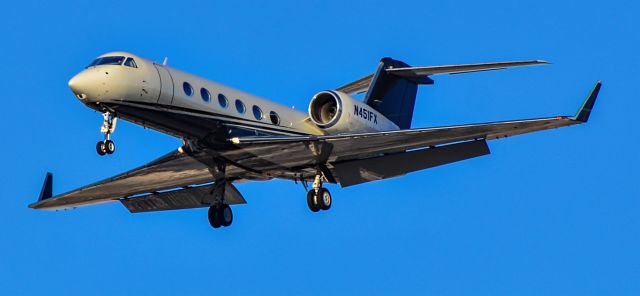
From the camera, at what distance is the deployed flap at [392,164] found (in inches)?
1086

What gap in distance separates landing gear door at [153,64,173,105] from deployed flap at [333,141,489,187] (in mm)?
4653

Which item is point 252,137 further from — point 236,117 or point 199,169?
point 199,169

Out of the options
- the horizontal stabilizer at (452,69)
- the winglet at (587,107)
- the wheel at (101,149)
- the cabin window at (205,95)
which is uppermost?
the horizontal stabilizer at (452,69)

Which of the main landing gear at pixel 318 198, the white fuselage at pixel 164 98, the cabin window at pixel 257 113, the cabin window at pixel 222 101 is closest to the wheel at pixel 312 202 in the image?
the main landing gear at pixel 318 198

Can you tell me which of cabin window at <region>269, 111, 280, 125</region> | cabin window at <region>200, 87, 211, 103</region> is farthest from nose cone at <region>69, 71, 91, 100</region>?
cabin window at <region>269, 111, 280, 125</region>

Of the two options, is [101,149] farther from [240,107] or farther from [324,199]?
[324,199]

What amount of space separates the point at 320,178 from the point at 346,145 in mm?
1588

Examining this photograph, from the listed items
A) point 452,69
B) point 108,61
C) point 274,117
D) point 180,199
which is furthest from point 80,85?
point 452,69

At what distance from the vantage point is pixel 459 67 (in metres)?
28.1

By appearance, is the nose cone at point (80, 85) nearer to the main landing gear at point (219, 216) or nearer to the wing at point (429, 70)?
the main landing gear at point (219, 216)

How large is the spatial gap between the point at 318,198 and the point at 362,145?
173 cm

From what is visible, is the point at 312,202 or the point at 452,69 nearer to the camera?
the point at 312,202

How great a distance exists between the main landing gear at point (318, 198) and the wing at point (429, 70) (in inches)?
136

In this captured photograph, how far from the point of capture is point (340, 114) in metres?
27.5
